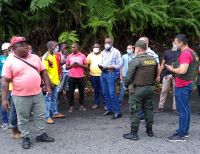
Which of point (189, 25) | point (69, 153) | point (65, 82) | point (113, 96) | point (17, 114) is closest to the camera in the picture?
point (69, 153)

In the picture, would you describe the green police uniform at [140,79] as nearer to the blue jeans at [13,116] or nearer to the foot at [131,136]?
the foot at [131,136]

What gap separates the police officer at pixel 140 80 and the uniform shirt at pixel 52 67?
2049mm

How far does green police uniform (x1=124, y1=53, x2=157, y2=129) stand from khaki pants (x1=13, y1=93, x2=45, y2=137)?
1.58 meters

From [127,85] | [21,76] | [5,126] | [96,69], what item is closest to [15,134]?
[5,126]

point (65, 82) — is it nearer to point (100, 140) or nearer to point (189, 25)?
point (100, 140)

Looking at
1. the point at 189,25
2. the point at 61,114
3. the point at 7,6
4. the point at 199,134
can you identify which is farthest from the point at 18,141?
the point at 189,25

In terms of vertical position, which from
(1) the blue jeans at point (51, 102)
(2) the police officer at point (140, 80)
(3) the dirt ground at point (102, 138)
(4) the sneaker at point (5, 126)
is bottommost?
(3) the dirt ground at point (102, 138)

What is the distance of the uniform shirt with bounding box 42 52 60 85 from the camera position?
27.1 feet

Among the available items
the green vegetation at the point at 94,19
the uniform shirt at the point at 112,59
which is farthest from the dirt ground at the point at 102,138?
the green vegetation at the point at 94,19

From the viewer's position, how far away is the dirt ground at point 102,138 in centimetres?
638

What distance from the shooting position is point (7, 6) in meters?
11.5

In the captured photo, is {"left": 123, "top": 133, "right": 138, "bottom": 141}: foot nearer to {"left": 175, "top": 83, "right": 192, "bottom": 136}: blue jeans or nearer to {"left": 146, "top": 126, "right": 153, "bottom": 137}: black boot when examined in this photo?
{"left": 146, "top": 126, "right": 153, "bottom": 137}: black boot

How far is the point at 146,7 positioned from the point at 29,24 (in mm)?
3631

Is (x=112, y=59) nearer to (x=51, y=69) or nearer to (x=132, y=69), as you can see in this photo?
(x=51, y=69)
